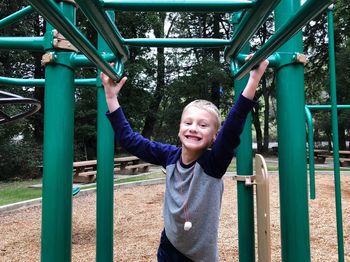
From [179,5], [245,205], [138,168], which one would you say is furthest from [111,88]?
[138,168]

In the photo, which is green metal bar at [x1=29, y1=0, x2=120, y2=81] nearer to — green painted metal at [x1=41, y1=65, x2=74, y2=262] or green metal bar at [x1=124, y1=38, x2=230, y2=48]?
green painted metal at [x1=41, y1=65, x2=74, y2=262]

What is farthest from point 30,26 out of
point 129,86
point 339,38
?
point 339,38

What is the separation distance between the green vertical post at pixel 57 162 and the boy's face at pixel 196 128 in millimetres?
388

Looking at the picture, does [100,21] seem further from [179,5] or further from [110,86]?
[110,86]

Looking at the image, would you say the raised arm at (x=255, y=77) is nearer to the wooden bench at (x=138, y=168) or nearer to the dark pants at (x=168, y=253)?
the dark pants at (x=168, y=253)

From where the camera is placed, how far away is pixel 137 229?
4070 millimetres

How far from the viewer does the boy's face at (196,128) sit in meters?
1.20

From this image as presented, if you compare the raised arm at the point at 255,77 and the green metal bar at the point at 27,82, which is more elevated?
the green metal bar at the point at 27,82

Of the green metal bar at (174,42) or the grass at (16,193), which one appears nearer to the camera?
the green metal bar at (174,42)

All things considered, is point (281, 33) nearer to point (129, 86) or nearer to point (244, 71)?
point (244, 71)

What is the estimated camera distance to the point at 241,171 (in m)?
1.61

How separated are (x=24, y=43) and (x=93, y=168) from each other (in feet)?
25.4

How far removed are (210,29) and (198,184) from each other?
666 inches

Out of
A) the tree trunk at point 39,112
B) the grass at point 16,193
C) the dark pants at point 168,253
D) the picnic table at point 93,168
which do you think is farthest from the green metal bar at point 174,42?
the tree trunk at point 39,112
